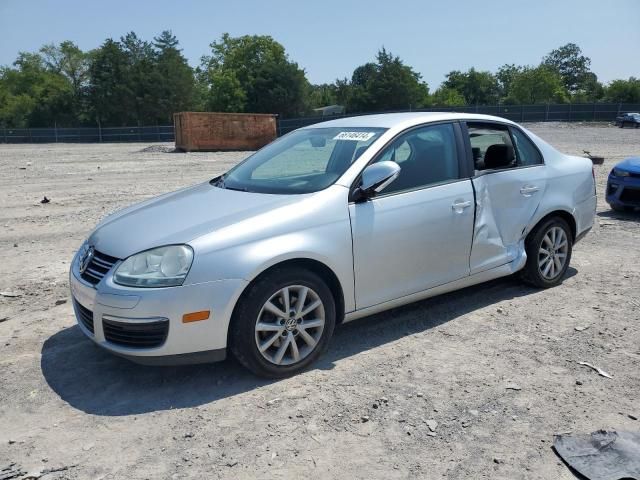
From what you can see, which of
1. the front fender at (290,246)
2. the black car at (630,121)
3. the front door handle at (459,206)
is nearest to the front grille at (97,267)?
the front fender at (290,246)

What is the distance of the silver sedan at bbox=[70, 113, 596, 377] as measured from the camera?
130 inches

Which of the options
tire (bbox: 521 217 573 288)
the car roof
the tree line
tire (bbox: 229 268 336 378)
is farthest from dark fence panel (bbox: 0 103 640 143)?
tire (bbox: 229 268 336 378)

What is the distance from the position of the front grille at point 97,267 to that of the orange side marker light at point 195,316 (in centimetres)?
62

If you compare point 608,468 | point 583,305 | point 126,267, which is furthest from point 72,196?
point 608,468

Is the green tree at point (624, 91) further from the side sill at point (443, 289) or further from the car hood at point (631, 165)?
the side sill at point (443, 289)

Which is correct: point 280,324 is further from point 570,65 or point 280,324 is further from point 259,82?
point 570,65

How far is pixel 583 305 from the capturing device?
489 cm

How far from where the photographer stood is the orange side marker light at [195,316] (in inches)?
127

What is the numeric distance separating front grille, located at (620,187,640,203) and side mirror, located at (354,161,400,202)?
6.29m

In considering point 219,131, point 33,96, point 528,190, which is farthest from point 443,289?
point 33,96

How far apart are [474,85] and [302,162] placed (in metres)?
111

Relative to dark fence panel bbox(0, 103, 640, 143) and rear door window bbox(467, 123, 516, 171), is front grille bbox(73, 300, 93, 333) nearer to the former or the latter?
rear door window bbox(467, 123, 516, 171)

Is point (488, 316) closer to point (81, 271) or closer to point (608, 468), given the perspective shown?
point (608, 468)

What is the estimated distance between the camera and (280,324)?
352 centimetres
